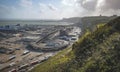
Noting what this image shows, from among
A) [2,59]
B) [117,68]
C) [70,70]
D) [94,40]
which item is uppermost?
[94,40]

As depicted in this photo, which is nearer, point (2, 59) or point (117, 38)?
point (117, 38)

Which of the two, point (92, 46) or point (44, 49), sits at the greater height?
point (92, 46)

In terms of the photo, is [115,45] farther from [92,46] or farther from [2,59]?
[2,59]

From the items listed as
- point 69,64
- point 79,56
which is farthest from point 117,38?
point 69,64

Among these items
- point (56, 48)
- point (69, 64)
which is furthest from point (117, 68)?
point (56, 48)

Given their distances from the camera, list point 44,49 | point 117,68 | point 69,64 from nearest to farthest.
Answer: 1. point 117,68
2. point 69,64
3. point 44,49

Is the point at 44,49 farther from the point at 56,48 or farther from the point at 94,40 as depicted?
the point at 94,40

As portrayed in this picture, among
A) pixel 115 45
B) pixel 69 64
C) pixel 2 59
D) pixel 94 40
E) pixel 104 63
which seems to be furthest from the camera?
pixel 2 59
